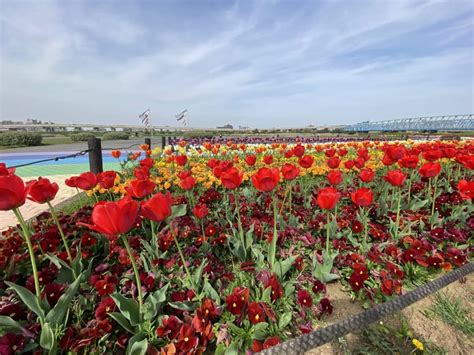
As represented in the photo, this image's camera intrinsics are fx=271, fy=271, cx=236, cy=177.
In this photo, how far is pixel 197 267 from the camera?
218 centimetres

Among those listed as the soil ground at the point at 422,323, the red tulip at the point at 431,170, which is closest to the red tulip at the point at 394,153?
the red tulip at the point at 431,170

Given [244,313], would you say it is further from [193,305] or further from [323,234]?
[323,234]

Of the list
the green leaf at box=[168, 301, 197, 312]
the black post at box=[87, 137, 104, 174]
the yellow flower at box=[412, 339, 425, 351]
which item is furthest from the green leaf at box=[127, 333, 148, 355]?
the black post at box=[87, 137, 104, 174]

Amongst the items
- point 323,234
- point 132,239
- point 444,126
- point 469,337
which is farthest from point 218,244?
point 444,126

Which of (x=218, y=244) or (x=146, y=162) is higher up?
(x=146, y=162)

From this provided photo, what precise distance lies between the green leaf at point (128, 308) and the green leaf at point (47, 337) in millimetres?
299

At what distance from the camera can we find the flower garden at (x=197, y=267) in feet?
4.61

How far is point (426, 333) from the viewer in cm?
177

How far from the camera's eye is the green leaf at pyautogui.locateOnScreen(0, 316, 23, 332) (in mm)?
1342

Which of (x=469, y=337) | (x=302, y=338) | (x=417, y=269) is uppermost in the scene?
(x=302, y=338)

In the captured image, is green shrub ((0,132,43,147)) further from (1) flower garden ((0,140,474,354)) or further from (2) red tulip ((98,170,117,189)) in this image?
(2) red tulip ((98,170,117,189))

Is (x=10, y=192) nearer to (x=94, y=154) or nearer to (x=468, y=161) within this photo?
(x=468, y=161)

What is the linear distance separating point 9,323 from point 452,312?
2.71 meters

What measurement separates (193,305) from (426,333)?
1.53 m
